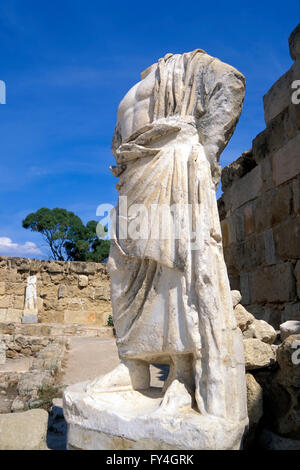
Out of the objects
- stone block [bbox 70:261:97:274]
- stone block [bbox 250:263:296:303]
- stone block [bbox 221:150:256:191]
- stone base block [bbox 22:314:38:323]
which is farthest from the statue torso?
stone block [bbox 70:261:97:274]

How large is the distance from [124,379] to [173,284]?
74 cm

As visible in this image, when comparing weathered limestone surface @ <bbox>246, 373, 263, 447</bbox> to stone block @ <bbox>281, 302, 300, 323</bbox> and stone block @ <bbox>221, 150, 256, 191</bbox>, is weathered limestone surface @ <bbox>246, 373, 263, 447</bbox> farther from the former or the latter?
stone block @ <bbox>221, 150, 256, 191</bbox>

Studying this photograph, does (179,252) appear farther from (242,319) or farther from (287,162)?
(287,162)

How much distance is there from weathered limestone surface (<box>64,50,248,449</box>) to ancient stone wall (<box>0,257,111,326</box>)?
1156 centimetres

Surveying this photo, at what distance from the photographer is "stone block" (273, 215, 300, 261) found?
14.2 feet

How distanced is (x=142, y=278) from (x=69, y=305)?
12113 millimetres

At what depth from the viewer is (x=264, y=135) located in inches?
198

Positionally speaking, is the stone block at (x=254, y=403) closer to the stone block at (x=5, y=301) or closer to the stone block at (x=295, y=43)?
the stone block at (x=295, y=43)

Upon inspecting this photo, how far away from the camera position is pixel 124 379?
2564mm

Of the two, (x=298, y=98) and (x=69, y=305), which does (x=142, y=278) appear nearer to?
(x=298, y=98)

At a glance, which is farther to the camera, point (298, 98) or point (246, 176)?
point (246, 176)

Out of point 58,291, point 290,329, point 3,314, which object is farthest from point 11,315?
point 290,329

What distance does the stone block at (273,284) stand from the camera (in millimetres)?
4457
